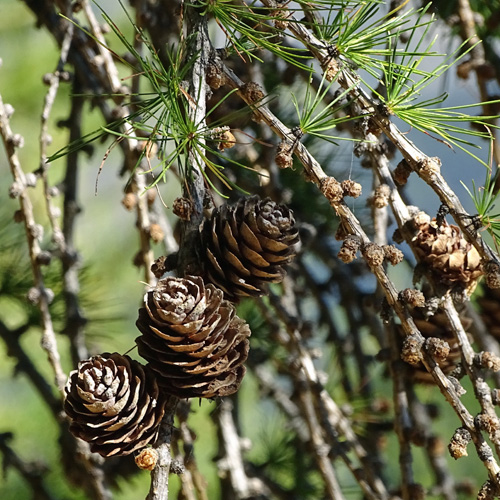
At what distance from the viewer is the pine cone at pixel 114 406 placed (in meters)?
0.69

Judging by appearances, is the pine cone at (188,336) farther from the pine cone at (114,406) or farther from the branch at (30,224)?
the branch at (30,224)

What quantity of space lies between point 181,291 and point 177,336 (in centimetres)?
4

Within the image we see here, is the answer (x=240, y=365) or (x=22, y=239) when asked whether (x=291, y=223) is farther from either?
(x=22, y=239)

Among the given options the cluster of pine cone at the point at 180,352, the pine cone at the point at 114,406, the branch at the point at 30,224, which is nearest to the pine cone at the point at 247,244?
the cluster of pine cone at the point at 180,352

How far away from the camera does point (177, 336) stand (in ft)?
2.28

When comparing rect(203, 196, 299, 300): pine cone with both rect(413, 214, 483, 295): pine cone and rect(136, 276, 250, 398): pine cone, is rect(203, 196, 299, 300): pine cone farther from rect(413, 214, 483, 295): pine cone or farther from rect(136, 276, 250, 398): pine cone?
rect(413, 214, 483, 295): pine cone

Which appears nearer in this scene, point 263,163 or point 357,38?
point 357,38

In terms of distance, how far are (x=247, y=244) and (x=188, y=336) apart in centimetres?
11

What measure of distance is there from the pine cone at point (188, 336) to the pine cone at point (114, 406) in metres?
0.02

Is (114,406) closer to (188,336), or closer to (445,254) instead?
(188,336)

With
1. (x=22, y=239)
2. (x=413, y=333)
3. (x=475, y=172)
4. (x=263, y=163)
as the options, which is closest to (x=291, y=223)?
(x=413, y=333)

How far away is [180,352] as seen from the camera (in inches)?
27.5

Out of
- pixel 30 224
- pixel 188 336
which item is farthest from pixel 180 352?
pixel 30 224

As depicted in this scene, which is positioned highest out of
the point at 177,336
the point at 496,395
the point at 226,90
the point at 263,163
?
the point at 226,90
